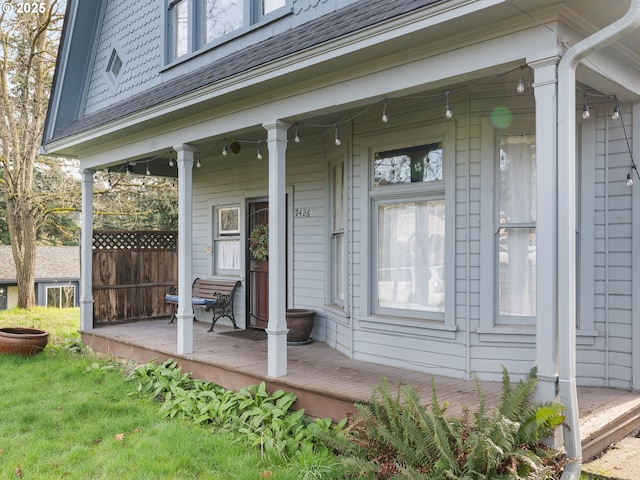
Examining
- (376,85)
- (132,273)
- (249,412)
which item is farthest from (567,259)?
(132,273)

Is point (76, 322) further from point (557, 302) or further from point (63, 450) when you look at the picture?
point (557, 302)

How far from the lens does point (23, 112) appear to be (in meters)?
14.3

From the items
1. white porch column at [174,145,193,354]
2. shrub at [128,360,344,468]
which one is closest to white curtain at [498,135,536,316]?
shrub at [128,360,344,468]

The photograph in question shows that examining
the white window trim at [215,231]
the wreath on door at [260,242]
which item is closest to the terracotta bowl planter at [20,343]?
the white window trim at [215,231]

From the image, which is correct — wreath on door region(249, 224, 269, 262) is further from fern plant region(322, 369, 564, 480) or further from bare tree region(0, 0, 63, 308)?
bare tree region(0, 0, 63, 308)

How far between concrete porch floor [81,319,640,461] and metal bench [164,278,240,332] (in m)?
0.48

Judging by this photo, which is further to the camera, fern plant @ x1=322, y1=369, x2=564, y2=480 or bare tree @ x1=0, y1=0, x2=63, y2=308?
bare tree @ x1=0, y1=0, x2=63, y2=308

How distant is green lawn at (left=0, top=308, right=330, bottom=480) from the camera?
153 inches

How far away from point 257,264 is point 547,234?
515 centimetres

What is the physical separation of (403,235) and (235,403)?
224cm

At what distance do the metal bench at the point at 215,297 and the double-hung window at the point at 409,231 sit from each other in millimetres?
3094

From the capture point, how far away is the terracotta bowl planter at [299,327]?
21.3ft

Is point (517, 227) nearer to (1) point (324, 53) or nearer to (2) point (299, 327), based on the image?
(1) point (324, 53)

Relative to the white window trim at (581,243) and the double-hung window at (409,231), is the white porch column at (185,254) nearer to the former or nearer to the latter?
the double-hung window at (409,231)
